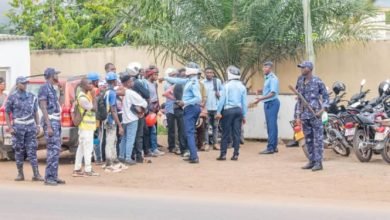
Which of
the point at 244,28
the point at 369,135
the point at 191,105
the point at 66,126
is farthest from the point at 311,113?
the point at 244,28

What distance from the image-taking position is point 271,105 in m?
15.3

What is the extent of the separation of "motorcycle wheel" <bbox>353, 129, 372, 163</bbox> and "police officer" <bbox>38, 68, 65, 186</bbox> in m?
5.17

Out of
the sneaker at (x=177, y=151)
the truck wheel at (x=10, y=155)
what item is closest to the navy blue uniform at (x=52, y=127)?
the truck wheel at (x=10, y=155)

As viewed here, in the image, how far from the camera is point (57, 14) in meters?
34.8

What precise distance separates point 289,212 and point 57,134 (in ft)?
13.4

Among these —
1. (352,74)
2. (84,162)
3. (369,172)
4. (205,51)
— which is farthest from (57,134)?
(352,74)

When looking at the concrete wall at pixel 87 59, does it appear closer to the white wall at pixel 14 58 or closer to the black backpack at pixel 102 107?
the white wall at pixel 14 58

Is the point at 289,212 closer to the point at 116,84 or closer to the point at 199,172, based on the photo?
the point at 199,172

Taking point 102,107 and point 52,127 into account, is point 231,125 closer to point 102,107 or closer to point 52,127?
point 102,107

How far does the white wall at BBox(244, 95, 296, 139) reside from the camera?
54.5 feet

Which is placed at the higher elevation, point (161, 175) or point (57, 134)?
point (57, 134)

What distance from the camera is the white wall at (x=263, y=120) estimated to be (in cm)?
1662

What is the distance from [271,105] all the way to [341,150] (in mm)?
1859

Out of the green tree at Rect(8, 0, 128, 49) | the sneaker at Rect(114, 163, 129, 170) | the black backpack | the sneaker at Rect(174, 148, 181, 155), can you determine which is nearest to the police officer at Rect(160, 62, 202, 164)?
the sneaker at Rect(114, 163, 129, 170)
